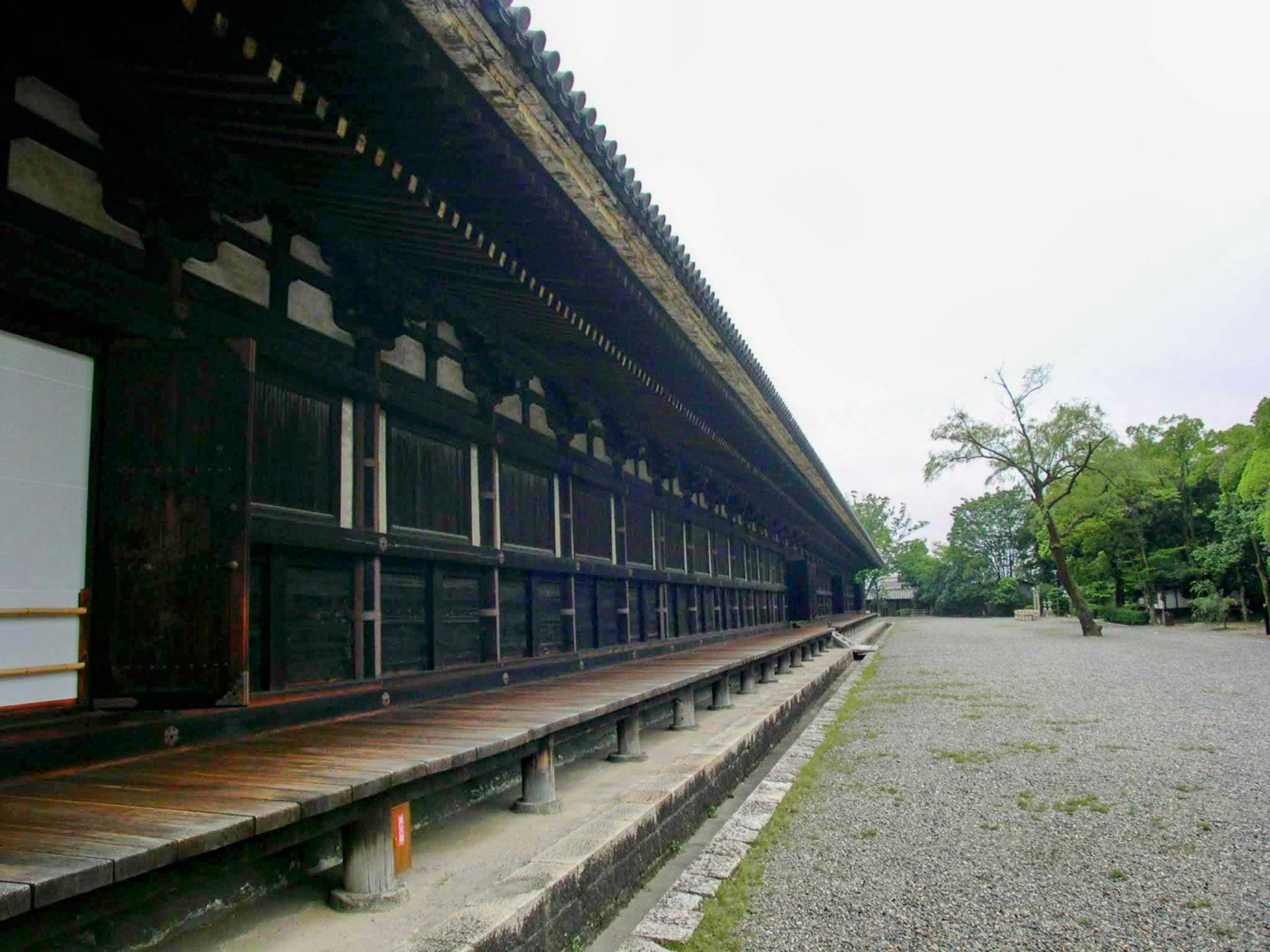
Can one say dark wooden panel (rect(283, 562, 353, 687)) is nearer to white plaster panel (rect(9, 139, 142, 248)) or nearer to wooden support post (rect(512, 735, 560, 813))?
wooden support post (rect(512, 735, 560, 813))

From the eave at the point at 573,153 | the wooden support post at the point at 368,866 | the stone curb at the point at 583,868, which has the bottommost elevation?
the stone curb at the point at 583,868

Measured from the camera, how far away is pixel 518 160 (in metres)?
4.11

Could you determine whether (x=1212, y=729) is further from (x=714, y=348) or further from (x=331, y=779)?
(x=331, y=779)

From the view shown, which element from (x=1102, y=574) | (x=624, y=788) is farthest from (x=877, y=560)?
(x=624, y=788)

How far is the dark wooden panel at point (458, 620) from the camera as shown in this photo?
6.02 metres

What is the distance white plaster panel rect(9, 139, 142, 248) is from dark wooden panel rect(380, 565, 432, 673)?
8.49 feet

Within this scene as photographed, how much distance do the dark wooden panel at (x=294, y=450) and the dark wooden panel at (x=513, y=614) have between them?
7.42ft

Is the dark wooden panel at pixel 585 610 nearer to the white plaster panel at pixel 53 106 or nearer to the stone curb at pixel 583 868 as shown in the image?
the stone curb at pixel 583 868

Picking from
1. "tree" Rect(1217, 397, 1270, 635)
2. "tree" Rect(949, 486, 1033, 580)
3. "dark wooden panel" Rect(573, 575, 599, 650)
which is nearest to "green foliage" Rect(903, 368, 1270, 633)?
"tree" Rect(1217, 397, 1270, 635)

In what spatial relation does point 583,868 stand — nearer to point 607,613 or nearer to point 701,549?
point 607,613

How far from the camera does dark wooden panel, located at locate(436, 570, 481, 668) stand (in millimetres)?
6023

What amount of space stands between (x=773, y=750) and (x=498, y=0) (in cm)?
733

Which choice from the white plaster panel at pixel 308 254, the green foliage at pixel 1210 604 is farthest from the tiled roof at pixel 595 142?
the green foliage at pixel 1210 604

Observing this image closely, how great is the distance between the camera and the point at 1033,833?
5.10 meters
